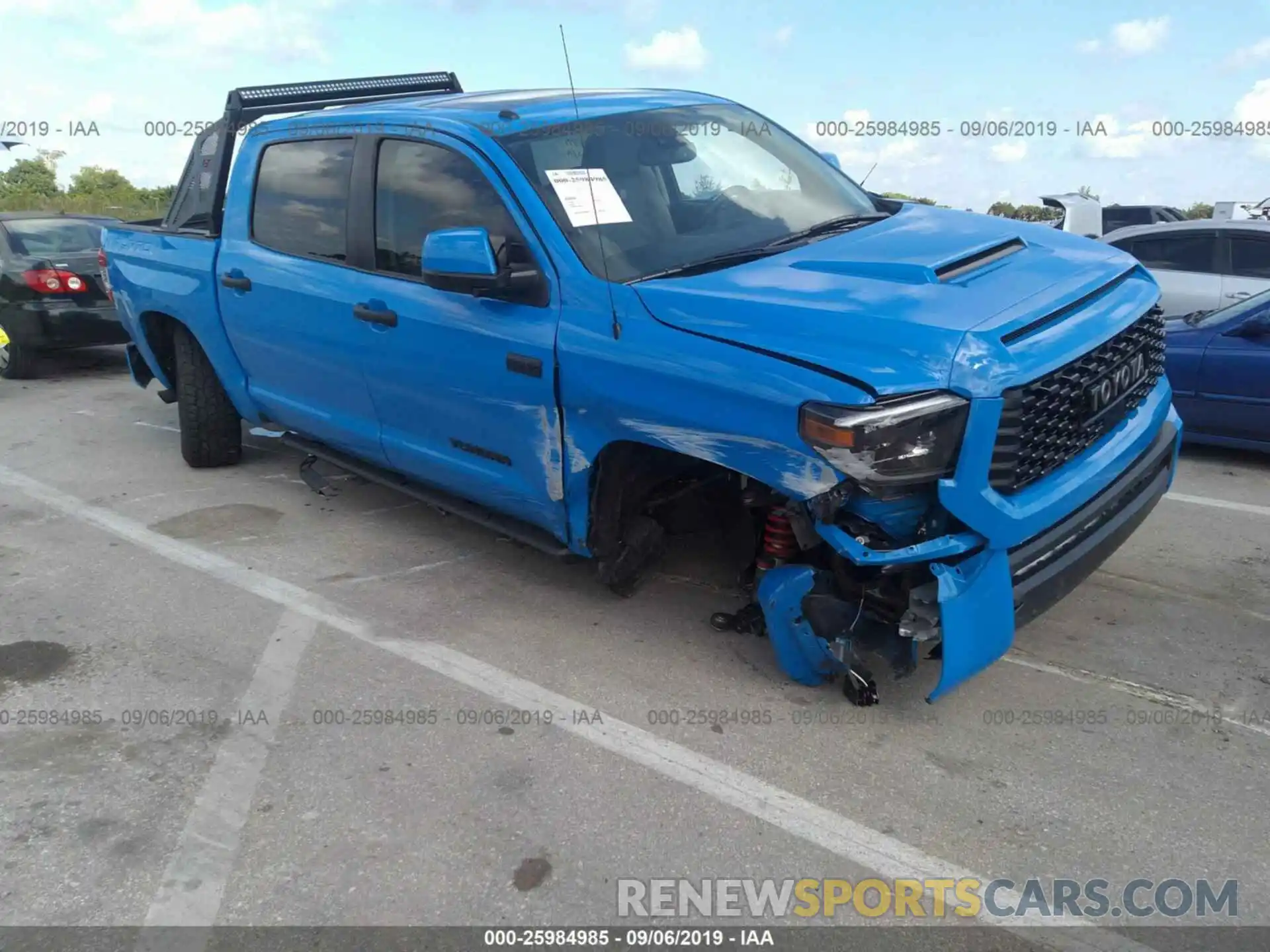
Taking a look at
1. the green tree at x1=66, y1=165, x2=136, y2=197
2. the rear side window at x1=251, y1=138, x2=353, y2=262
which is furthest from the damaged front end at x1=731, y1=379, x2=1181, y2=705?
the green tree at x1=66, y1=165, x2=136, y2=197

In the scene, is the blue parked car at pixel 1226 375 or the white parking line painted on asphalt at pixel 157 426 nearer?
the blue parked car at pixel 1226 375

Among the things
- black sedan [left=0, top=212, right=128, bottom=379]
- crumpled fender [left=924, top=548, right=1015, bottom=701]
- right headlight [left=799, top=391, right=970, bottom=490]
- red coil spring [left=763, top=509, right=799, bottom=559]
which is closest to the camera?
right headlight [left=799, top=391, right=970, bottom=490]

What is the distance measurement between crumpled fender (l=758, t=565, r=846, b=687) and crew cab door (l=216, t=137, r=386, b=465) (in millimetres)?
2082

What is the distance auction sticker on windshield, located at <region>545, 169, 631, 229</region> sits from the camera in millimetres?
3691

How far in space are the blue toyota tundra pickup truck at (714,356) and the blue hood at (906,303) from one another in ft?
0.04

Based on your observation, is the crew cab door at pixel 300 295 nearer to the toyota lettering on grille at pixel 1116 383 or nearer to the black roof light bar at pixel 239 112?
the black roof light bar at pixel 239 112

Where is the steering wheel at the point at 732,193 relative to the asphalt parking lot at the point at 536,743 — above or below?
above

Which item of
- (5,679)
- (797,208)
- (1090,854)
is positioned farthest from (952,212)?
(5,679)

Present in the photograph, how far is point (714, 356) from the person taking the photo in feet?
10.1

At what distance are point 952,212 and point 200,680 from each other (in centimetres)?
346

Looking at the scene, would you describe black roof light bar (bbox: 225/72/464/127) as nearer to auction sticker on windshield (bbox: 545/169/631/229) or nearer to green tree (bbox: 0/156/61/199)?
auction sticker on windshield (bbox: 545/169/631/229)

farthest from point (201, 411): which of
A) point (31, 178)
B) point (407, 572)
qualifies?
point (31, 178)

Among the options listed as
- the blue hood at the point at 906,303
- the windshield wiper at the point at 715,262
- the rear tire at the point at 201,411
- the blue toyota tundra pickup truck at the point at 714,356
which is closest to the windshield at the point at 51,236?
the rear tire at the point at 201,411

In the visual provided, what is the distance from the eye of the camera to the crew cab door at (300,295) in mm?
4523
